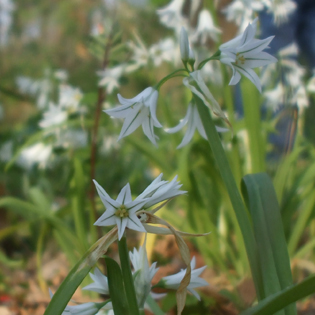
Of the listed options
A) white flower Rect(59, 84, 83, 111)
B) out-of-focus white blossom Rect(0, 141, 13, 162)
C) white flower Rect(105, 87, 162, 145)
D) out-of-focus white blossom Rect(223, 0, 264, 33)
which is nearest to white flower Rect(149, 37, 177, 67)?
out-of-focus white blossom Rect(223, 0, 264, 33)

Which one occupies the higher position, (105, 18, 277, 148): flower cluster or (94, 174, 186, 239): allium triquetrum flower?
(105, 18, 277, 148): flower cluster

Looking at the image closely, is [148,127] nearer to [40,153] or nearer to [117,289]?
[117,289]

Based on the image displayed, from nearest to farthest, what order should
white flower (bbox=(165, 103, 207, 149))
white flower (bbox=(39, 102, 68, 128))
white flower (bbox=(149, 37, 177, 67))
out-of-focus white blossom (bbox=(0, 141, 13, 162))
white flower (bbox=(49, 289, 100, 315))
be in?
white flower (bbox=(49, 289, 100, 315)) < white flower (bbox=(165, 103, 207, 149)) < white flower (bbox=(39, 102, 68, 128)) < white flower (bbox=(149, 37, 177, 67)) < out-of-focus white blossom (bbox=(0, 141, 13, 162))

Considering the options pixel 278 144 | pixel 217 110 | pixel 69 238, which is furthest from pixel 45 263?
pixel 217 110

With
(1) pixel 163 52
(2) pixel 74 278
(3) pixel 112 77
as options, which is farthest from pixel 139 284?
(1) pixel 163 52

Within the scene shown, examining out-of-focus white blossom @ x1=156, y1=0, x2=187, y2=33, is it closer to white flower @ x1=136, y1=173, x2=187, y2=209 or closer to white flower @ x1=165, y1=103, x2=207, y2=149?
white flower @ x1=165, y1=103, x2=207, y2=149

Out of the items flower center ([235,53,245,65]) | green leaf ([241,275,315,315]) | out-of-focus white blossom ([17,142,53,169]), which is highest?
out-of-focus white blossom ([17,142,53,169])
